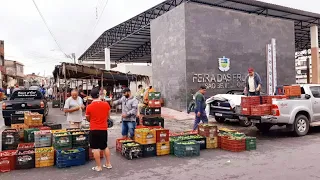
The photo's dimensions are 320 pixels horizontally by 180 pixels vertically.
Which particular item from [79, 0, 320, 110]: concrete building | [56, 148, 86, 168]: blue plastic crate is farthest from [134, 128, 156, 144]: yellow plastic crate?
[79, 0, 320, 110]: concrete building

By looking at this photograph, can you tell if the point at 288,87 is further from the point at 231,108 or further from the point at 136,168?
the point at 136,168

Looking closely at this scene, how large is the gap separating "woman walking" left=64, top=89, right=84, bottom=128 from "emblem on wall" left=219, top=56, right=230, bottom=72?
11597 mm

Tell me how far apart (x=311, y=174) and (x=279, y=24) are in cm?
1733

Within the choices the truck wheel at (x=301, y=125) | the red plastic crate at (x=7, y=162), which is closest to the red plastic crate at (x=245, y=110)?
the truck wheel at (x=301, y=125)

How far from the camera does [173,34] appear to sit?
18094mm

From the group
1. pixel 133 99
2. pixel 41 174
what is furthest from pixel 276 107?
pixel 41 174

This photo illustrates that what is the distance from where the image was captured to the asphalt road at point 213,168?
557 cm

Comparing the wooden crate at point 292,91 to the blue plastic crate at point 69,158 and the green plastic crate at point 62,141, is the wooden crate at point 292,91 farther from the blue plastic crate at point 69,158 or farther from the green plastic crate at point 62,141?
the green plastic crate at point 62,141

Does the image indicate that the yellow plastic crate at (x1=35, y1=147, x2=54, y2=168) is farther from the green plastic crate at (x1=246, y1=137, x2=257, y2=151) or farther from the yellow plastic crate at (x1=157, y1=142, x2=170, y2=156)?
the green plastic crate at (x1=246, y1=137, x2=257, y2=151)

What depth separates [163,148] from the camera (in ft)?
24.2

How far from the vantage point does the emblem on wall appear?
17.9 metres

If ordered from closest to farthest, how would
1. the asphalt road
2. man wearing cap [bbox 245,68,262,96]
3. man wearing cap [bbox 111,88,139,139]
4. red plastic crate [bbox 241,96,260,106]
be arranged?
the asphalt road, man wearing cap [bbox 111,88,139,139], red plastic crate [bbox 241,96,260,106], man wearing cap [bbox 245,68,262,96]

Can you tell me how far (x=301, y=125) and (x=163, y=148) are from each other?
5.35 metres

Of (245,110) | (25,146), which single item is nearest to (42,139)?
(25,146)
